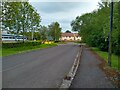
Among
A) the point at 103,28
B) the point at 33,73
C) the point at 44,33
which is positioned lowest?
the point at 33,73

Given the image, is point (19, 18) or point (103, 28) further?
point (19, 18)

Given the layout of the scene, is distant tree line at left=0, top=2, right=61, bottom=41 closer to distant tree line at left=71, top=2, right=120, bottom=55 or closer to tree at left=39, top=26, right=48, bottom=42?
distant tree line at left=71, top=2, right=120, bottom=55

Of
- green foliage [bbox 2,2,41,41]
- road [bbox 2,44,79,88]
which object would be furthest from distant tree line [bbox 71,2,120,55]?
green foliage [bbox 2,2,41,41]

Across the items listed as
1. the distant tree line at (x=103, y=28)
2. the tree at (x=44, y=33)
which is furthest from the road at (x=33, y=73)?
the tree at (x=44, y=33)

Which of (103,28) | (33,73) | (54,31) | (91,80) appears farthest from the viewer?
(54,31)

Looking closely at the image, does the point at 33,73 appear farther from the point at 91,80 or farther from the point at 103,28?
the point at 103,28

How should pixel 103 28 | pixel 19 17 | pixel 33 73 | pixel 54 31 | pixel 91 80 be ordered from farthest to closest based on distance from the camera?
pixel 54 31, pixel 19 17, pixel 103 28, pixel 33 73, pixel 91 80

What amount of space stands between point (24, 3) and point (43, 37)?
78.8m

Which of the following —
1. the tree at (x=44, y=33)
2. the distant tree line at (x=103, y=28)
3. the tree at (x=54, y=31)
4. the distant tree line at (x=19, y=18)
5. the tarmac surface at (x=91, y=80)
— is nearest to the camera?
the tarmac surface at (x=91, y=80)

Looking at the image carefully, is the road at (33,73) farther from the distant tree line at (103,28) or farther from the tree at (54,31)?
the tree at (54,31)

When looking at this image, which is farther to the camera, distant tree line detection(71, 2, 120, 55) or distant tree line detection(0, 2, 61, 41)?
distant tree line detection(0, 2, 61, 41)

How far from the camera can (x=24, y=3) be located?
62.6 meters

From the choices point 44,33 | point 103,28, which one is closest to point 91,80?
point 103,28

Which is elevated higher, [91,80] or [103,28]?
[103,28]
